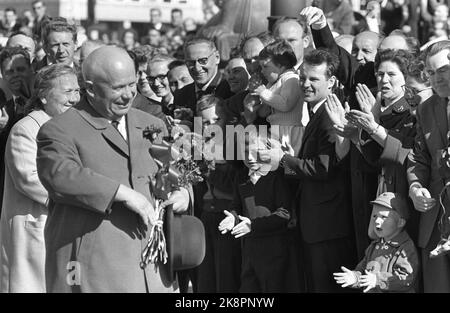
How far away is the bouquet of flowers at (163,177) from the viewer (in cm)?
720

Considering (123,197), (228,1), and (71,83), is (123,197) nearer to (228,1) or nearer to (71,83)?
(71,83)

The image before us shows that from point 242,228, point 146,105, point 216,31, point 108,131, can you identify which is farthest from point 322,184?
point 216,31

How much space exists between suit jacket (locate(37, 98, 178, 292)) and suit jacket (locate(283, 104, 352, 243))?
2.01 m

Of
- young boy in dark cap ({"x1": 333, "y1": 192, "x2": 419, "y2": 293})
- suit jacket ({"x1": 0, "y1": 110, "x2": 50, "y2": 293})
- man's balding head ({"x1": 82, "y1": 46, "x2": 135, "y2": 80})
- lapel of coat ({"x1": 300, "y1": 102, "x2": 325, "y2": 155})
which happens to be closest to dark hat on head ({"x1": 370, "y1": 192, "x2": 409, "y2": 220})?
young boy in dark cap ({"x1": 333, "y1": 192, "x2": 419, "y2": 293})

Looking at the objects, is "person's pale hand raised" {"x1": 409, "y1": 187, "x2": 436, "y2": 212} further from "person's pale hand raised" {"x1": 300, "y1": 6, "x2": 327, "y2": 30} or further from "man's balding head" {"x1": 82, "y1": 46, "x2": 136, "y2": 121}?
"person's pale hand raised" {"x1": 300, "y1": 6, "x2": 327, "y2": 30}

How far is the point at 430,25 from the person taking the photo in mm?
18547

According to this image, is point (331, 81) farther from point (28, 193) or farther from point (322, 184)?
point (28, 193)

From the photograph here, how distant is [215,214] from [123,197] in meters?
3.15

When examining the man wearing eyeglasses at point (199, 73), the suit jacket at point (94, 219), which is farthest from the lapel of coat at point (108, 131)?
the man wearing eyeglasses at point (199, 73)

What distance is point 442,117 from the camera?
8258 mm

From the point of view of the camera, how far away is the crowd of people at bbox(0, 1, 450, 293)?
23.7 feet

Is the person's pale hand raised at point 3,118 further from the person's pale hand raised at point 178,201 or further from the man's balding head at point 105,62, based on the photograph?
→ the person's pale hand raised at point 178,201
